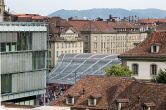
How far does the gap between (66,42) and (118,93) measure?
101565 mm

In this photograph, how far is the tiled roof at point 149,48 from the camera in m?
77.6

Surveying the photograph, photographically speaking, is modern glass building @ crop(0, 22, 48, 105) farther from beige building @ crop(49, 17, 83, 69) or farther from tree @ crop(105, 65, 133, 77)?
beige building @ crop(49, 17, 83, 69)

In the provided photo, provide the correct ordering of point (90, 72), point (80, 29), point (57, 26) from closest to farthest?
point (90, 72) < point (57, 26) < point (80, 29)

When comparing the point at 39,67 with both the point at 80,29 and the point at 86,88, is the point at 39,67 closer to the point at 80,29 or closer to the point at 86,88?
the point at 86,88

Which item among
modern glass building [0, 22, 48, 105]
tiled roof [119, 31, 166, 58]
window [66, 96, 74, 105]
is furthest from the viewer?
tiled roof [119, 31, 166, 58]

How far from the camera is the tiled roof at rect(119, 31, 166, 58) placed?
77.6 metres

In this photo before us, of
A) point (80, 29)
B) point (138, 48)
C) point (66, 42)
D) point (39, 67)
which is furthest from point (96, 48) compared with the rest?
point (39, 67)

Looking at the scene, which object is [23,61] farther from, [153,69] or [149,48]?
[149,48]

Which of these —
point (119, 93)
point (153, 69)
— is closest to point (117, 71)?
point (153, 69)

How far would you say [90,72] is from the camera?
354 feet

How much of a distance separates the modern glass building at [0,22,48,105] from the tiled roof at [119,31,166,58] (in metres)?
14.1

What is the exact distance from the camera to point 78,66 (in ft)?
366

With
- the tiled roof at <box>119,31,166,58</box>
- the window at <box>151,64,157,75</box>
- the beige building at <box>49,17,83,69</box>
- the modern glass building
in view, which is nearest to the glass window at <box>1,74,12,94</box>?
the modern glass building

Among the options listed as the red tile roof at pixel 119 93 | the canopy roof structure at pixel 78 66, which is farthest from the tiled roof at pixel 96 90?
the canopy roof structure at pixel 78 66
